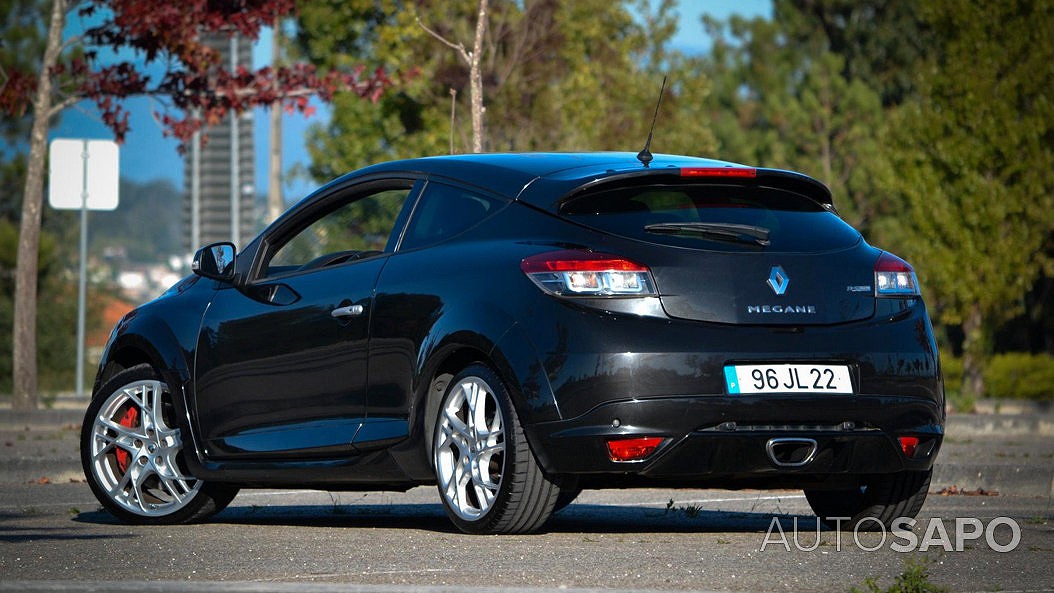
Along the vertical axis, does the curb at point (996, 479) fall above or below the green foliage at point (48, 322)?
above

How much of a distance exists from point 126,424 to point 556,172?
255 cm

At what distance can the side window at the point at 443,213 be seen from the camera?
282 inches

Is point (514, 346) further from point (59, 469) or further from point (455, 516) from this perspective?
point (59, 469)

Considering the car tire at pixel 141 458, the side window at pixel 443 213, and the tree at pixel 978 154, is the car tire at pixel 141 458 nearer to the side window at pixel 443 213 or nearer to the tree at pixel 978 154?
the side window at pixel 443 213

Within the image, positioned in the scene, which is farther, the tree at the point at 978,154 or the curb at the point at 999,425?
the tree at the point at 978,154

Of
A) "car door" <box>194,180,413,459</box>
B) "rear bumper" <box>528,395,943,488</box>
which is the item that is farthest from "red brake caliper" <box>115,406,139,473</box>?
"rear bumper" <box>528,395,943,488</box>

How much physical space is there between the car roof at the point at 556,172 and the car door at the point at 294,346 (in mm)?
241

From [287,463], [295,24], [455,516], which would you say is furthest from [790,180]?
[295,24]

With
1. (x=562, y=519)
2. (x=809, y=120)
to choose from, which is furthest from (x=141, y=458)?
(x=809, y=120)

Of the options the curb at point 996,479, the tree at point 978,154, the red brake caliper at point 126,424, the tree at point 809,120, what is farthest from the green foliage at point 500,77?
the red brake caliper at point 126,424

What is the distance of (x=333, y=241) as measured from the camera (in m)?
8.80

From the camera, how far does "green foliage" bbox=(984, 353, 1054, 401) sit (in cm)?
2877

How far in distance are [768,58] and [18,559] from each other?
52901 mm

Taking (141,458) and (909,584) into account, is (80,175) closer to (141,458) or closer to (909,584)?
(141,458)
